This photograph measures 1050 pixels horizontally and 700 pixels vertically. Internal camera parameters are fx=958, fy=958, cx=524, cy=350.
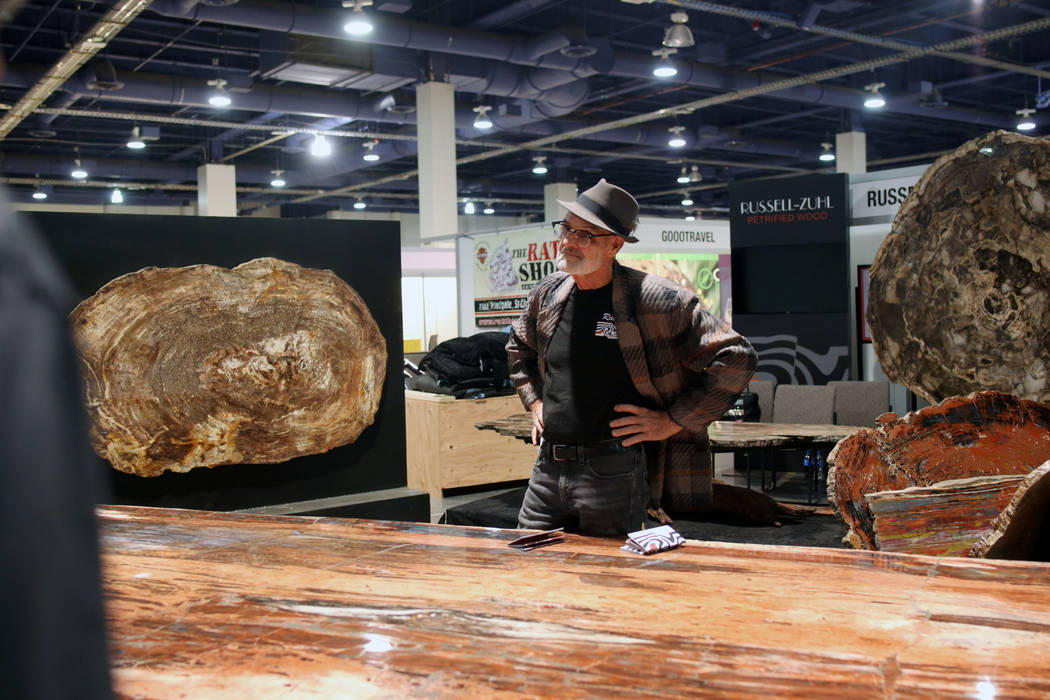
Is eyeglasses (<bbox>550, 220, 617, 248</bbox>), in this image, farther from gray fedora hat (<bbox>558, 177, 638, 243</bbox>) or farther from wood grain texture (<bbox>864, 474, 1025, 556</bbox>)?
wood grain texture (<bbox>864, 474, 1025, 556</bbox>)

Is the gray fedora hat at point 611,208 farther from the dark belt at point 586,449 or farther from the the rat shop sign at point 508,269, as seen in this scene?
the the rat shop sign at point 508,269

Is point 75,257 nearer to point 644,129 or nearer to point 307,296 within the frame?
point 307,296

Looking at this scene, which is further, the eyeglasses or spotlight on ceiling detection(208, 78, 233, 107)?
spotlight on ceiling detection(208, 78, 233, 107)

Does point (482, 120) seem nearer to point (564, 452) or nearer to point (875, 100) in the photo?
point (875, 100)

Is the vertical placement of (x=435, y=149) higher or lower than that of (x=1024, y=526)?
higher

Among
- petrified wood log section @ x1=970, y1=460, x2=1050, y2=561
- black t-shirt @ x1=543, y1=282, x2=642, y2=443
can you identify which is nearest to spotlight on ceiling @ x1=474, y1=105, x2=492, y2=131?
black t-shirt @ x1=543, y1=282, x2=642, y2=443

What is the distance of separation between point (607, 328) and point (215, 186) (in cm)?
1500

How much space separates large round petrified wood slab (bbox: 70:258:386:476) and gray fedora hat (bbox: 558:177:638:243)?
5.89 ft

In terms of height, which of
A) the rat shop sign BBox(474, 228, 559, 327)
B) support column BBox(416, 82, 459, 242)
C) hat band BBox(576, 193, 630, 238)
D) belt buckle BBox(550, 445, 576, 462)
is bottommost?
belt buckle BBox(550, 445, 576, 462)

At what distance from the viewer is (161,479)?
13.2 ft

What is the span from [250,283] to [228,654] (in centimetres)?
291

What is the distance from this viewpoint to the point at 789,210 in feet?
23.4

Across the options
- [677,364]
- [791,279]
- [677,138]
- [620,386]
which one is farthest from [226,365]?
[677,138]

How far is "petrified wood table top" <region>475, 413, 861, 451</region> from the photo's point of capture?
5277 mm
